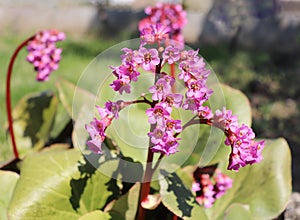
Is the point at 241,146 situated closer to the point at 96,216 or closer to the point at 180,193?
the point at 180,193

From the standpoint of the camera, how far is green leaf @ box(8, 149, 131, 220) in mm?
1299

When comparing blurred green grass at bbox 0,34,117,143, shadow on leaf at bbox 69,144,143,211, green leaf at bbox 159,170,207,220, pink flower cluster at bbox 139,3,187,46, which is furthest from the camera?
blurred green grass at bbox 0,34,117,143

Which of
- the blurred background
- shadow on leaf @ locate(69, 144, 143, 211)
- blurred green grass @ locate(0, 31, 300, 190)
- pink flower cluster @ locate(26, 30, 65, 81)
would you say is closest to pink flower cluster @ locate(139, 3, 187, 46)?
pink flower cluster @ locate(26, 30, 65, 81)

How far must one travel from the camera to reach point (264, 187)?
1487mm

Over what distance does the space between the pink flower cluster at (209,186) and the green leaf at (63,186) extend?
0.23 m

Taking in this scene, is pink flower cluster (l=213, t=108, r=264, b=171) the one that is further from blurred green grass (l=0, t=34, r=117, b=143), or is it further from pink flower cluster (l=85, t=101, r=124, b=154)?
blurred green grass (l=0, t=34, r=117, b=143)

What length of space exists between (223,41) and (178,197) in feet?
13.4

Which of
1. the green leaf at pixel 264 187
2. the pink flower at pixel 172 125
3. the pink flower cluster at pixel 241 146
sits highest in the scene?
the pink flower at pixel 172 125

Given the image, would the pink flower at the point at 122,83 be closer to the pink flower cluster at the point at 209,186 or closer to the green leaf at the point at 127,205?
the green leaf at the point at 127,205

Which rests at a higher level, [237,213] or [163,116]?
[163,116]

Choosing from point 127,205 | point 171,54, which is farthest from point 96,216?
point 171,54

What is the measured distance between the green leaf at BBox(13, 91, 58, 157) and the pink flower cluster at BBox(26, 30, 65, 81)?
25 centimetres

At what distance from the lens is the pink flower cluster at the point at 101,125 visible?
1.07m

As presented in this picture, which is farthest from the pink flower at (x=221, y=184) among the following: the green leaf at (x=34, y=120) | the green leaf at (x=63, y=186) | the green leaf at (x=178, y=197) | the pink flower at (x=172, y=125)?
the green leaf at (x=34, y=120)
